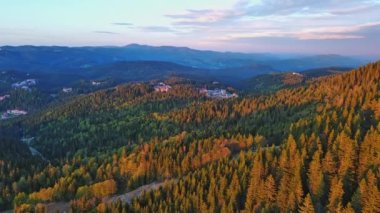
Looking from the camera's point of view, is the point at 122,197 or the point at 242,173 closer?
the point at 242,173

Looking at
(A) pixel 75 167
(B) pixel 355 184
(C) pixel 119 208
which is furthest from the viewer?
(A) pixel 75 167

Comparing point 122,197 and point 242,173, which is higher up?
point 242,173

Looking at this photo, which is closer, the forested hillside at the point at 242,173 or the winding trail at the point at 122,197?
the forested hillside at the point at 242,173

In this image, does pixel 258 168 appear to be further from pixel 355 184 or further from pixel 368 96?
pixel 368 96

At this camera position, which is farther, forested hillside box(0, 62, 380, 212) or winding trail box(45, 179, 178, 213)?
winding trail box(45, 179, 178, 213)

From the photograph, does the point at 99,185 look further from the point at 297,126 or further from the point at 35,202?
the point at 297,126

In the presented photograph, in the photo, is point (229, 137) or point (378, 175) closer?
point (378, 175)

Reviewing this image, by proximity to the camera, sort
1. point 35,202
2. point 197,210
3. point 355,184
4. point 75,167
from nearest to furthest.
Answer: point 355,184 → point 197,210 → point 35,202 → point 75,167

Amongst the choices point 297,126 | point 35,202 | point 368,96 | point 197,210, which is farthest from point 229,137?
point 35,202

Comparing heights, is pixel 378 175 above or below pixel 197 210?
above

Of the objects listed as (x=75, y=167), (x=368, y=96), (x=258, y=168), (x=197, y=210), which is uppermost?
(x=368, y=96)
